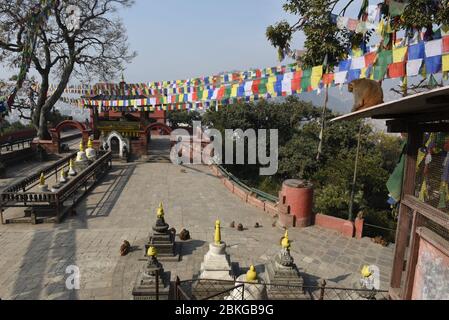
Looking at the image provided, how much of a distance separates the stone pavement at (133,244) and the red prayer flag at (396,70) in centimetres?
613

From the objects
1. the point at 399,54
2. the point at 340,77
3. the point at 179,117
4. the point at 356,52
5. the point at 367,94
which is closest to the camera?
the point at 367,94

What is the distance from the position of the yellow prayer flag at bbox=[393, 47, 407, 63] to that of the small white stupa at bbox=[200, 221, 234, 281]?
22.1 ft

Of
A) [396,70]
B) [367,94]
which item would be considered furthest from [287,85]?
Result: [367,94]

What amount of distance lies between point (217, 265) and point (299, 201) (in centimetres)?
593

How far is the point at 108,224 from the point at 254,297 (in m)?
8.43

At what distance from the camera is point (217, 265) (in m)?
8.22

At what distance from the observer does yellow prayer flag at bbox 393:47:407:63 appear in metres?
7.81

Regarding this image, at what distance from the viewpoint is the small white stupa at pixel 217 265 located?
812 centimetres

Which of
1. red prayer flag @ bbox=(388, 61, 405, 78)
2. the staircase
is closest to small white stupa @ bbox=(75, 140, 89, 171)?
the staircase

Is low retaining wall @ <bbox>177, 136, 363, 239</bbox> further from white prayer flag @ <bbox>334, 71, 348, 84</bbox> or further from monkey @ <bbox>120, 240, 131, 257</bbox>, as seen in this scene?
monkey @ <bbox>120, 240, 131, 257</bbox>

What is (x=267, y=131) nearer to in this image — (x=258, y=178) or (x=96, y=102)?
(x=258, y=178)

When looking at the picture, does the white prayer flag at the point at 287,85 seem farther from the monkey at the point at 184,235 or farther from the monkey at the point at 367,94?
the monkey at the point at 184,235

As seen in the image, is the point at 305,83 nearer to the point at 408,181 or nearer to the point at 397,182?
the point at 397,182

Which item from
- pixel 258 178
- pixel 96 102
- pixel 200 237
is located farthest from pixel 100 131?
pixel 200 237
